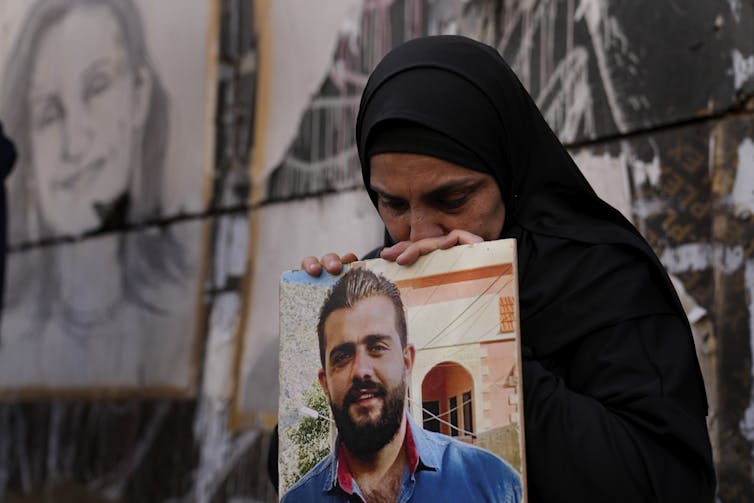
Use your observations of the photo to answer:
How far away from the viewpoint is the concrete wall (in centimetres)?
312

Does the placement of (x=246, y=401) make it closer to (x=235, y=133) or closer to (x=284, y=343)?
(x=235, y=133)

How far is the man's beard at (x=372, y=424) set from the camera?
1.79m

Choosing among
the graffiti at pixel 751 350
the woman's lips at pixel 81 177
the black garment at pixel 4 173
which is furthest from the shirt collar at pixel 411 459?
the woman's lips at pixel 81 177

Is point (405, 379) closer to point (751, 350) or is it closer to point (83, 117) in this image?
point (751, 350)

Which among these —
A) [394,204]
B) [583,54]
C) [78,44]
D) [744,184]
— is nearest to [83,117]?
[78,44]

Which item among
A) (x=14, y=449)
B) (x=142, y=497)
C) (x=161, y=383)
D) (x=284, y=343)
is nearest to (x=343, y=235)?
(x=161, y=383)

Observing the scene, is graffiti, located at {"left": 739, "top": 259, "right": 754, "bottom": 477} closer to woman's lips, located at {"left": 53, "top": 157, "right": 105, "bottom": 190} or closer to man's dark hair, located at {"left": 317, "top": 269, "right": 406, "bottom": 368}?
man's dark hair, located at {"left": 317, "top": 269, "right": 406, "bottom": 368}

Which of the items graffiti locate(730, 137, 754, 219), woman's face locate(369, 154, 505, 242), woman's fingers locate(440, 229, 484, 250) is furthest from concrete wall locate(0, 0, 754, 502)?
woman's fingers locate(440, 229, 484, 250)

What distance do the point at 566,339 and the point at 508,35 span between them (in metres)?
2.32

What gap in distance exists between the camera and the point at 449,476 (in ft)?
5.58

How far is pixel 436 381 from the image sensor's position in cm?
174

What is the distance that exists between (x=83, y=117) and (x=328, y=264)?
4964 millimetres

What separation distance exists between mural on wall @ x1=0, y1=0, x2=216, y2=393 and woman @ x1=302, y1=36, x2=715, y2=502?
143 inches

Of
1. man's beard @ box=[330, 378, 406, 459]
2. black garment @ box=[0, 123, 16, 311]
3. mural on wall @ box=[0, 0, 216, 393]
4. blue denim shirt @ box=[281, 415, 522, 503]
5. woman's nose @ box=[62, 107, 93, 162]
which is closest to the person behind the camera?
blue denim shirt @ box=[281, 415, 522, 503]
